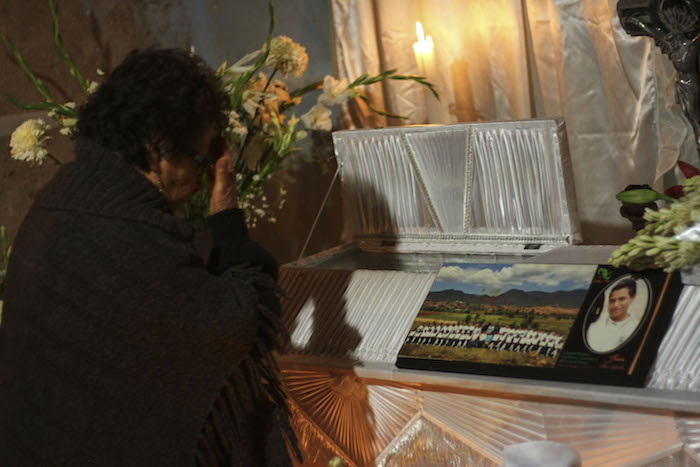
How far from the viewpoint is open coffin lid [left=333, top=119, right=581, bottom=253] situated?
1.48 meters

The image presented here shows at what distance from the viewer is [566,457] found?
96cm

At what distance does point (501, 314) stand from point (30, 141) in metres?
1.01

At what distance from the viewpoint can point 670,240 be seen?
42.2 inches

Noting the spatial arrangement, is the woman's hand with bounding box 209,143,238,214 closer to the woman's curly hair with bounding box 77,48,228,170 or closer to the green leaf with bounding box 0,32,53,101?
the woman's curly hair with bounding box 77,48,228,170

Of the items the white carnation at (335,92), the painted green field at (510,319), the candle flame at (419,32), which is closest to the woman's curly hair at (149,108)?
the painted green field at (510,319)

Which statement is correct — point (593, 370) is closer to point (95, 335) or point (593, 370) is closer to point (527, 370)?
point (527, 370)

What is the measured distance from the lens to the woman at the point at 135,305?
1.06 meters

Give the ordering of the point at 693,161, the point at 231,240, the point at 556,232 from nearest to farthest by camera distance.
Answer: the point at 231,240 < the point at 556,232 < the point at 693,161

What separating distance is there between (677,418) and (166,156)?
82cm

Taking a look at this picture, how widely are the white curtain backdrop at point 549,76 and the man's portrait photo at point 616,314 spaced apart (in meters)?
0.61

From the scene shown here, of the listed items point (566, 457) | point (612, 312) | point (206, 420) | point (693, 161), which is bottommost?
point (206, 420)

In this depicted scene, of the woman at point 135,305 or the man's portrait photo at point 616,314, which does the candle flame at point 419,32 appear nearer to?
the woman at point 135,305

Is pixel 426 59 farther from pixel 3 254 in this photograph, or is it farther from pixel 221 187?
pixel 3 254

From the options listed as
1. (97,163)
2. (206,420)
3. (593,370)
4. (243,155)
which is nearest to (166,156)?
(97,163)
